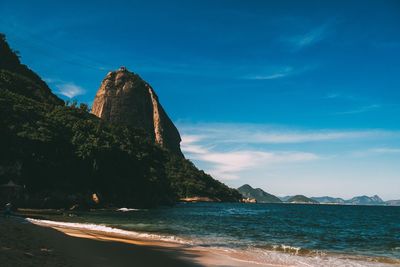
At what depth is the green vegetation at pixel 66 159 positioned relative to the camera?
6141cm

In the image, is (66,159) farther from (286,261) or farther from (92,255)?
(286,261)

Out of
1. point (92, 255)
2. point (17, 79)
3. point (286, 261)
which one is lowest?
point (286, 261)

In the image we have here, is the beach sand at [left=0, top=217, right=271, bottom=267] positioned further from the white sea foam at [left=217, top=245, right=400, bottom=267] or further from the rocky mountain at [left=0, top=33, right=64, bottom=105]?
the rocky mountain at [left=0, top=33, right=64, bottom=105]

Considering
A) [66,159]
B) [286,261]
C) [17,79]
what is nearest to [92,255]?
[286,261]

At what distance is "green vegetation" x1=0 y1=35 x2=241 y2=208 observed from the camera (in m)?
61.4

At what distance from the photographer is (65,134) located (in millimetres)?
75562

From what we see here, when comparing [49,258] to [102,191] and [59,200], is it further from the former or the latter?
[102,191]

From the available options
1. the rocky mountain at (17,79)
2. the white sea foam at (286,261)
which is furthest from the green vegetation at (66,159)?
the white sea foam at (286,261)

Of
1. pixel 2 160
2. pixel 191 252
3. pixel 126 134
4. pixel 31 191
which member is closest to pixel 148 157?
pixel 126 134

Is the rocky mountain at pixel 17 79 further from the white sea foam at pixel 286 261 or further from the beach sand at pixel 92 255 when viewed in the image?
the white sea foam at pixel 286 261

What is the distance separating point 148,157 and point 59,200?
33621mm

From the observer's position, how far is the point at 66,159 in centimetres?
7175

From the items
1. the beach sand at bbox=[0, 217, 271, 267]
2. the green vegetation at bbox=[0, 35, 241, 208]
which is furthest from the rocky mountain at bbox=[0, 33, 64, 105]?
the beach sand at bbox=[0, 217, 271, 267]

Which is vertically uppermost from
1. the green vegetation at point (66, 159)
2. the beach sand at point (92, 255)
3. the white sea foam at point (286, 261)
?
the green vegetation at point (66, 159)
